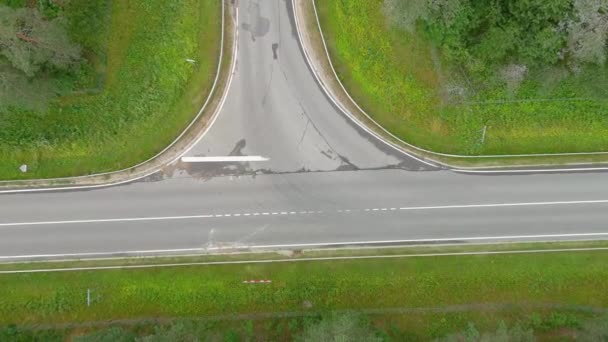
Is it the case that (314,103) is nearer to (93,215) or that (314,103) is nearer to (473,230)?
(473,230)

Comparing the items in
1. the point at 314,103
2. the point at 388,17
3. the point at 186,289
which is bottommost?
the point at 186,289

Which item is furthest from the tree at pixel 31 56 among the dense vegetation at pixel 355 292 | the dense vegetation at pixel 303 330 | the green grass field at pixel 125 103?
the dense vegetation at pixel 303 330

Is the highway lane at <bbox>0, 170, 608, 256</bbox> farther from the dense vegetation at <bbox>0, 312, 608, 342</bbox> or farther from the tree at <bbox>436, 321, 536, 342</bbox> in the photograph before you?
the tree at <bbox>436, 321, 536, 342</bbox>

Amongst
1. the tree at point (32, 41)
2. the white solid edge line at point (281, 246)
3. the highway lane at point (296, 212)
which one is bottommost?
the white solid edge line at point (281, 246)

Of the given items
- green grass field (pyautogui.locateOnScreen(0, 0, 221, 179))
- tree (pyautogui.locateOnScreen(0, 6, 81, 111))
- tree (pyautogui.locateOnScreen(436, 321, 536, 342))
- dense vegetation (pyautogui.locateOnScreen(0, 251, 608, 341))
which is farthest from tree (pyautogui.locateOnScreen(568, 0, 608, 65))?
tree (pyautogui.locateOnScreen(0, 6, 81, 111))

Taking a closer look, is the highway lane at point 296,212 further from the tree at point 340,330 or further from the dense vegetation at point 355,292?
the tree at point 340,330

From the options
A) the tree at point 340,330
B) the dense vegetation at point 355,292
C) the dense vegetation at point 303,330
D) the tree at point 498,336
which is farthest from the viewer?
the dense vegetation at point 355,292

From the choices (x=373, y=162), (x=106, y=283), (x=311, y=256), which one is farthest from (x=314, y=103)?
(x=106, y=283)
